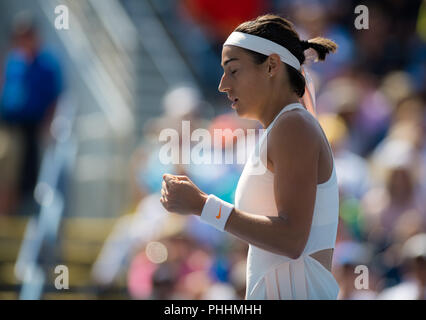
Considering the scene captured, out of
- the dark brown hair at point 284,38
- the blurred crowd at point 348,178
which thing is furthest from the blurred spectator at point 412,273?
the dark brown hair at point 284,38

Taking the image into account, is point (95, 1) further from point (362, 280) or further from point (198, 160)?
point (362, 280)

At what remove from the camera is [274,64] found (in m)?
2.64

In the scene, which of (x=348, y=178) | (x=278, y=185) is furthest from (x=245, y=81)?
(x=348, y=178)

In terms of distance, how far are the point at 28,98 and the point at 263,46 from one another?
5044 millimetres

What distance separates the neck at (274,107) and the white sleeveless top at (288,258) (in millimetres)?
72

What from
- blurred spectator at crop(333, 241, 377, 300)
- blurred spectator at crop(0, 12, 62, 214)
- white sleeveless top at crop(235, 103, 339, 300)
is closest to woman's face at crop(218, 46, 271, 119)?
white sleeveless top at crop(235, 103, 339, 300)

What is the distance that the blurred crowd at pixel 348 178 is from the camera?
4.93m

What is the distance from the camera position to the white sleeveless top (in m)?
2.55

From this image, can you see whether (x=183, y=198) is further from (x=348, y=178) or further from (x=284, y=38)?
(x=348, y=178)

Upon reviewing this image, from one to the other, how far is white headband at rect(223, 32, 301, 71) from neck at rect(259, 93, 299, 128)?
12cm

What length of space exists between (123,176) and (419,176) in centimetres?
372

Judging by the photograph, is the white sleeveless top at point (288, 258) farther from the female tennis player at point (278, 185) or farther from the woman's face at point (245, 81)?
the woman's face at point (245, 81)

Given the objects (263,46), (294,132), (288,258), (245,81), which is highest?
(263,46)
